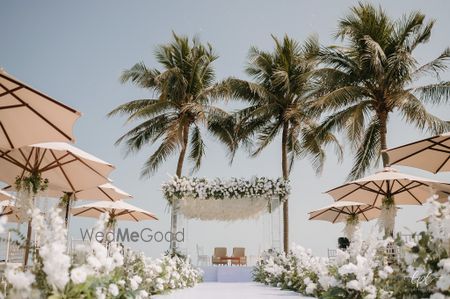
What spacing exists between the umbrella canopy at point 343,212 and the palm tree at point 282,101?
2.08 metres

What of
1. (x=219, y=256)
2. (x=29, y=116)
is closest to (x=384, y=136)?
(x=219, y=256)

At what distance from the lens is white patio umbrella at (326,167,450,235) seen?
382 inches

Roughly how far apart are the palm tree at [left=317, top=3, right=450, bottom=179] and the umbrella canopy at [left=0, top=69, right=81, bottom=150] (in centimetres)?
947

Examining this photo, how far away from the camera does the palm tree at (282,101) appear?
54.4 ft

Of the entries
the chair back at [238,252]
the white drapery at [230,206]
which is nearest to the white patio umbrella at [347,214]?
the white drapery at [230,206]

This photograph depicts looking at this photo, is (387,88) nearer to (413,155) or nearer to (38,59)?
(413,155)

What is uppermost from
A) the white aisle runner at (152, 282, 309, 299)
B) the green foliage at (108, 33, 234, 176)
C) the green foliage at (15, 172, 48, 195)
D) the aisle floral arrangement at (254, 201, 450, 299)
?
the green foliage at (108, 33, 234, 176)

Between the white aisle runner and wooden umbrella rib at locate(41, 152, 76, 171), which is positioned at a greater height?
wooden umbrella rib at locate(41, 152, 76, 171)

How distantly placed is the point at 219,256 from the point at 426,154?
1219cm

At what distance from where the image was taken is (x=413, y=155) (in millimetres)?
8211

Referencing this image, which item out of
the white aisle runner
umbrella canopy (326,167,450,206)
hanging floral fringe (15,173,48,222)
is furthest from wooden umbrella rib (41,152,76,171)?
umbrella canopy (326,167,450,206)

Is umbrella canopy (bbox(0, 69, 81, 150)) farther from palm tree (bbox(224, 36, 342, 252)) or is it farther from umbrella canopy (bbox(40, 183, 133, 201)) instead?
palm tree (bbox(224, 36, 342, 252))

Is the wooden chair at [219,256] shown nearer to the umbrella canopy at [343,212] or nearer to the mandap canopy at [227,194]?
the mandap canopy at [227,194]

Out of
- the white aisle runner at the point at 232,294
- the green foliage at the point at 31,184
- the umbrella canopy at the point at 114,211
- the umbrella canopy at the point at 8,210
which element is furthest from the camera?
the umbrella canopy at the point at 114,211
